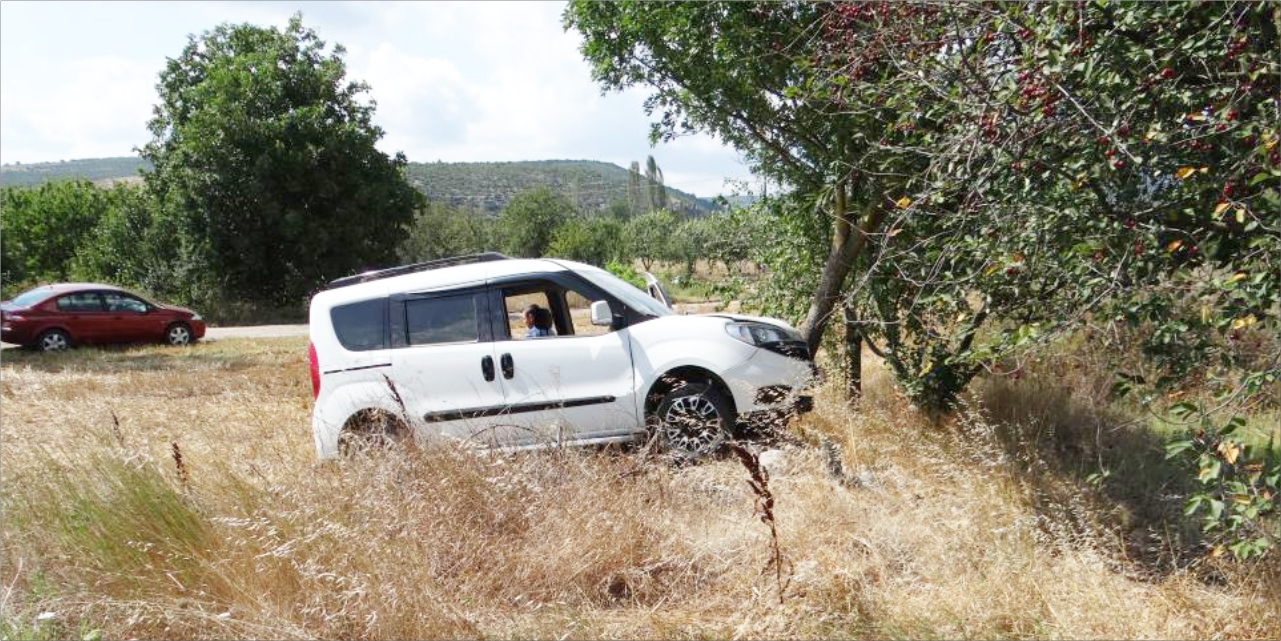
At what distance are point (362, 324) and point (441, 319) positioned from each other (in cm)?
63

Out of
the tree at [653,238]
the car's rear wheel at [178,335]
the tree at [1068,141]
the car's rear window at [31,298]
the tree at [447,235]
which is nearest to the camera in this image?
the tree at [1068,141]

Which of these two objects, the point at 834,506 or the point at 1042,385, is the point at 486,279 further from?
the point at 1042,385

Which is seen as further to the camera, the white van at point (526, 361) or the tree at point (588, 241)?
the tree at point (588, 241)

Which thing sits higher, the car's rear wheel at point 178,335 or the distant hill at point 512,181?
the distant hill at point 512,181

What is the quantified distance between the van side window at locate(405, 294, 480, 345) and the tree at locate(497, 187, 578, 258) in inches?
1925

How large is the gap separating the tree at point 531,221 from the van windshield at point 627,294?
159 feet

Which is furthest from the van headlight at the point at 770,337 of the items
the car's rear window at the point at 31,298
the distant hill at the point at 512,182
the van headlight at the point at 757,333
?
the distant hill at the point at 512,182

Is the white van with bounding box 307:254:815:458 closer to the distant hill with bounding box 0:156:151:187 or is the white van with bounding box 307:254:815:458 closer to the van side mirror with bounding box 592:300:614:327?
the van side mirror with bounding box 592:300:614:327

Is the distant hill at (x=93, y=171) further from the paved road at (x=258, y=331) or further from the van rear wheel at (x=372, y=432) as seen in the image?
the van rear wheel at (x=372, y=432)

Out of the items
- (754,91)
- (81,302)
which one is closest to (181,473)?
(754,91)

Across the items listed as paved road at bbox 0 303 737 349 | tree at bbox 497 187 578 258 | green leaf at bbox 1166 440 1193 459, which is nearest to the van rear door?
green leaf at bbox 1166 440 1193 459

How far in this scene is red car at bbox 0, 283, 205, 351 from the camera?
18.5 m

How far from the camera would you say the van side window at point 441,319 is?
24.0 ft

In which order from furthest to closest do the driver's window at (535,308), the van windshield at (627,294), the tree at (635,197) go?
the tree at (635,197) → the driver's window at (535,308) → the van windshield at (627,294)
